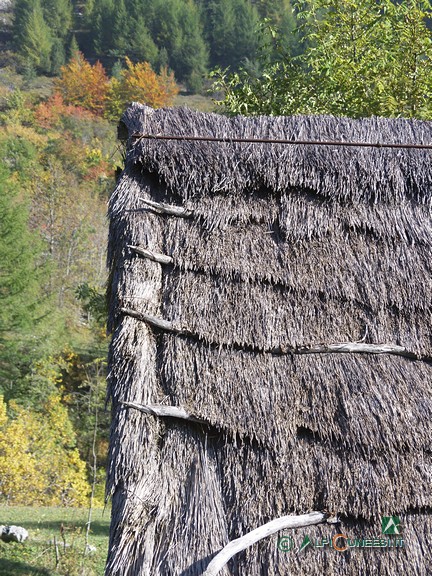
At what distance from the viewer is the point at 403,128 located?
145 inches

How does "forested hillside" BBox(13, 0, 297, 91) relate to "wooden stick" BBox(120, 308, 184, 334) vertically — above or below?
above

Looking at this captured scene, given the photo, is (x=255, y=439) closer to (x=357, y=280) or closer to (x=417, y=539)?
(x=417, y=539)

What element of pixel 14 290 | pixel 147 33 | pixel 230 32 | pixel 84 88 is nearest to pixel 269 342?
pixel 14 290

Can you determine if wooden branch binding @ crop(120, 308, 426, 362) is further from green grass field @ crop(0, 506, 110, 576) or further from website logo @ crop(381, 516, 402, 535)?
green grass field @ crop(0, 506, 110, 576)

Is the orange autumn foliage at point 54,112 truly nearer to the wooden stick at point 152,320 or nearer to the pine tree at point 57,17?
the pine tree at point 57,17

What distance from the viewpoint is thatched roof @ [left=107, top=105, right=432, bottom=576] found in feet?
8.38

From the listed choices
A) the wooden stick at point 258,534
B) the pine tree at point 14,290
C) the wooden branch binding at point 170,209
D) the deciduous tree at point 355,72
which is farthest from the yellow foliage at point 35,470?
the wooden stick at point 258,534

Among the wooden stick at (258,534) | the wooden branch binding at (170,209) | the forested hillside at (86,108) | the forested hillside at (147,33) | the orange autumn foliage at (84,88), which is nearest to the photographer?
the wooden stick at (258,534)

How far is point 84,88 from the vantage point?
52656 millimetres

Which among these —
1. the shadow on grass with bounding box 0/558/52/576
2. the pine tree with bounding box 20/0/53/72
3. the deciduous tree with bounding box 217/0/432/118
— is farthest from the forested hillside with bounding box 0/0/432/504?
the shadow on grass with bounding box 0/558/52/576

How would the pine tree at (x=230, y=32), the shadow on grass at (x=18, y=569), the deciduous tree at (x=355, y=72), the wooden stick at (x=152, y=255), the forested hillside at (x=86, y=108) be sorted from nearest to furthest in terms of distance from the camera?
1. the wooden stick at (x=152, y=255)
2. the shadow on grass at (x=18, y=569)
3. the deciduous tree at (x=355, y=72)
4. the forested hillside at (x=86, y=108)
5. the pine tree at (x=230, y=32)

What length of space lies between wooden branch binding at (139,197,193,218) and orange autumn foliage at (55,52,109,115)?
50.0 meters

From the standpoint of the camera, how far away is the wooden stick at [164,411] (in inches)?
104

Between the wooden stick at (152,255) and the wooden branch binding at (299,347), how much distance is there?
1.04ft
